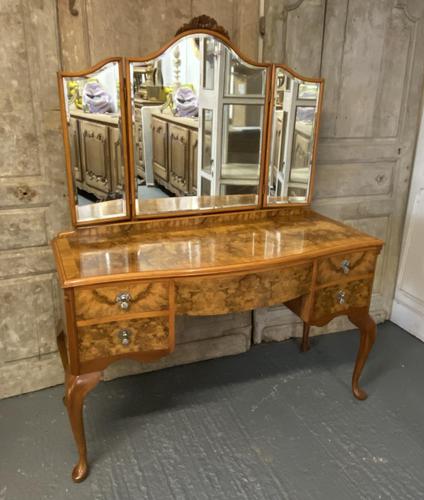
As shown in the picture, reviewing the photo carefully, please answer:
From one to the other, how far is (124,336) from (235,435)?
748 mm

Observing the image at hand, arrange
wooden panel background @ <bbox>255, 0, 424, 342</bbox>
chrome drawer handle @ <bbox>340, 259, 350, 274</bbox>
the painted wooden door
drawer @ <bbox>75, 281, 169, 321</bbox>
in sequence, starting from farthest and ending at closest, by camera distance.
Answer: the painted wooden door < wooden panel background @ <bbox>255, 0, 424, 342</bbox> < chrome drawer handle @ <bbox>340, 259, 350, 274</bbox> < drawer @ <bbox>75, 281, 169, 321</bbox>

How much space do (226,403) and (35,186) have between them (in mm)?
1318

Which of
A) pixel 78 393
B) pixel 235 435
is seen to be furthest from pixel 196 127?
pixel 235 435

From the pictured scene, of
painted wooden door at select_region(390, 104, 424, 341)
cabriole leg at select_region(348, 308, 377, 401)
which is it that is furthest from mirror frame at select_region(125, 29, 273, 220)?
painted wooden door at select_region(390, 104, 424, 341)

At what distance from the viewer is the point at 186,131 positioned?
1959mm

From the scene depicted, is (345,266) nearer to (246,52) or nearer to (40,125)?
(246,52)

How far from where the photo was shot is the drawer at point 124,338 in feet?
5.23

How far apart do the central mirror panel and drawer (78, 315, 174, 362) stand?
1.76 feet

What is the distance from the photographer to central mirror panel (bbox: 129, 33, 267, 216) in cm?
185

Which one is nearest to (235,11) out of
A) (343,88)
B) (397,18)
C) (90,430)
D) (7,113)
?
(343,88)

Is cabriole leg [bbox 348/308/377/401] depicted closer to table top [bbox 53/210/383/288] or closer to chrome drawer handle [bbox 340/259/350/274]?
chrome drawer handle [bbox 340/259/350/274]


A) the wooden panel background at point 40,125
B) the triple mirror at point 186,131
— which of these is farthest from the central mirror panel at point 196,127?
the wooden panel background at point 40,125

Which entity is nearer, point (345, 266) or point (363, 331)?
point (345, 266)

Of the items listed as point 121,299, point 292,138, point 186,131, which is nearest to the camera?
point 121,299
